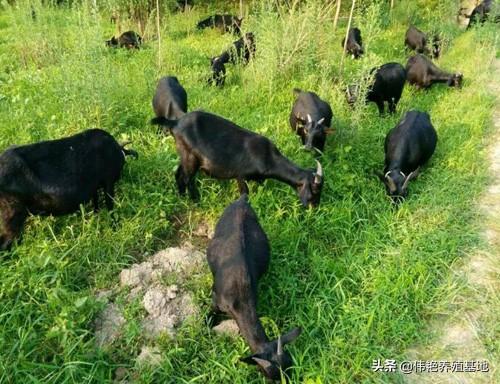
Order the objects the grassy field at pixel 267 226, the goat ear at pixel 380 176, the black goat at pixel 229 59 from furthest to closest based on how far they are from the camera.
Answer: the black goat at pixel 229 59 → the goat ear at pixel 380 176 → the grassy field at pixel 267 226

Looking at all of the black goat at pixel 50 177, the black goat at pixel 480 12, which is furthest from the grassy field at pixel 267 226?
the black goat at pixel 480 12

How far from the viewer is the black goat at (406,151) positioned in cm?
588

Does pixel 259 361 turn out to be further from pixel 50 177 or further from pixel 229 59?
pixel 229 59

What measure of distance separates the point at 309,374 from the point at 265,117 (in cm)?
475

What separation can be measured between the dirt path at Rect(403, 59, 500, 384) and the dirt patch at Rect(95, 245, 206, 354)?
6.75 feet

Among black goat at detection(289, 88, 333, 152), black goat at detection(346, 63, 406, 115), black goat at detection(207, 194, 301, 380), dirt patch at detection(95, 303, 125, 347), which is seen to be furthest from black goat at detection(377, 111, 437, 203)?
dirt patch at detection(95, 303, 125, 347)

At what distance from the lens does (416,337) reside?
414 cm

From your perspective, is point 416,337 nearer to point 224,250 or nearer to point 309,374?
point 309,374

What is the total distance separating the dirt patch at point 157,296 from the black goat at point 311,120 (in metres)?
2.57

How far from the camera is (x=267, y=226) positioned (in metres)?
5.21

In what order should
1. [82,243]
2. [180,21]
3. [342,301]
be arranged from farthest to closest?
1. [180,21]
2. [82,243]
3. [342,301]

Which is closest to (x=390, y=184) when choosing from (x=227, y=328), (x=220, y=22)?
(x=227, y=328)

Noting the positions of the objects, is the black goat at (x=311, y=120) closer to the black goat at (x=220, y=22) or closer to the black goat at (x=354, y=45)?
the black goat at (x=354, y=45)

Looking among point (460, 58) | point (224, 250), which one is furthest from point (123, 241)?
point (460, 58)
